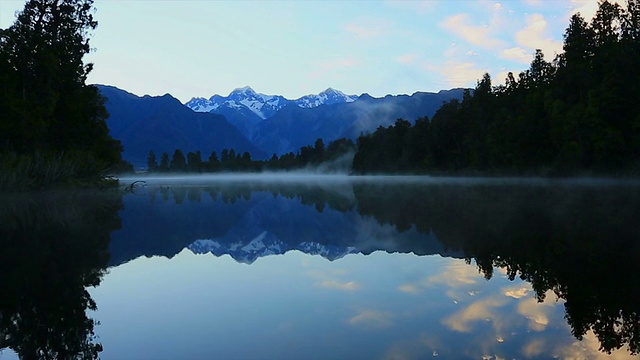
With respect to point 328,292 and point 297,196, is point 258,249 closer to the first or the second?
point 328,292

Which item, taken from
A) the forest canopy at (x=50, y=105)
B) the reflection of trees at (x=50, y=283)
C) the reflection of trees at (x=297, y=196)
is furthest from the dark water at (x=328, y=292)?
the forest canopy at (x=50, y=105)

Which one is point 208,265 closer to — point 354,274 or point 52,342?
point 354,274

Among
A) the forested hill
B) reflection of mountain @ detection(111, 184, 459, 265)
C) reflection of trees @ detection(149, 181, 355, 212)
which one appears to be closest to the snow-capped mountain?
reflection of mountain @ detection(111, 184, 459, 265)

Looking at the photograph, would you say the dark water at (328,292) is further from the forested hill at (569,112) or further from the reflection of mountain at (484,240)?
the forested hill at (569,112)

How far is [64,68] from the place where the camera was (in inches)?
1823

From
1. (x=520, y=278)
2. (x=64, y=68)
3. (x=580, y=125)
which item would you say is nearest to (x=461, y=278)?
(x=520, y=278)

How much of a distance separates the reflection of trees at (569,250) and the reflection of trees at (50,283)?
279 inches

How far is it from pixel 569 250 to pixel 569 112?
59.3m

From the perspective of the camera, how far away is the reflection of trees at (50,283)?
6770 millimetres

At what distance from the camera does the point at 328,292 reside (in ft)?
31.0

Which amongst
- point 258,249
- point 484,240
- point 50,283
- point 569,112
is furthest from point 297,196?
point 569,112

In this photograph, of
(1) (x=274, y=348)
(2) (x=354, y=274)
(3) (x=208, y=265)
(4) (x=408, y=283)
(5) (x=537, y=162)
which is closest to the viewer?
(1) (x=274, y=348)

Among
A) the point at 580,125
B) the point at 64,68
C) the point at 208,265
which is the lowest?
the point at 208,265

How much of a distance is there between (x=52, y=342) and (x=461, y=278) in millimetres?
7459
